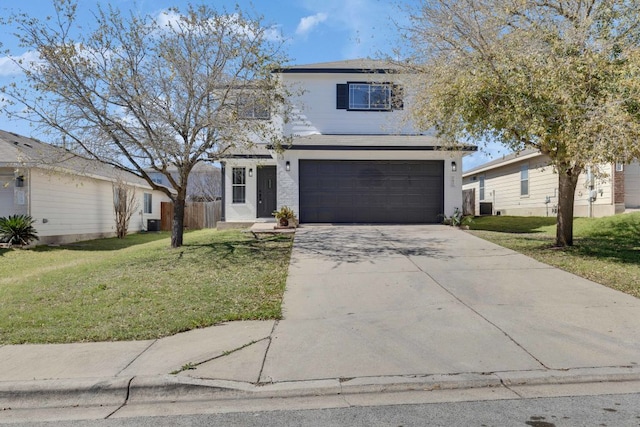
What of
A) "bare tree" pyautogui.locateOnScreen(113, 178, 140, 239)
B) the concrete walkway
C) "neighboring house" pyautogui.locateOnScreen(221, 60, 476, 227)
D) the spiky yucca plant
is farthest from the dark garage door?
"bare tree" pyautogui.locateOnScreen(113, 178, 140, 239)

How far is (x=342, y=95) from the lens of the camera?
17.7 meters

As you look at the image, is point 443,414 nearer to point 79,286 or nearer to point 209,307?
point 209,307

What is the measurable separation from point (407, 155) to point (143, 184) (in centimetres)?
1593

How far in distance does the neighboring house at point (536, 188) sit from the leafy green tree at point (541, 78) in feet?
3.04

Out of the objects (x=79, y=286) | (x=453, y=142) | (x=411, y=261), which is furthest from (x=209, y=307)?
(x=453, y=142)

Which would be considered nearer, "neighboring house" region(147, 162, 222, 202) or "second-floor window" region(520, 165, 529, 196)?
"second-floor window" region(520, 165, 529, 196)

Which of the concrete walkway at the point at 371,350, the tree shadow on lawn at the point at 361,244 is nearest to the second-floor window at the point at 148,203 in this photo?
the tree shadow on lawn at the point at 361,244

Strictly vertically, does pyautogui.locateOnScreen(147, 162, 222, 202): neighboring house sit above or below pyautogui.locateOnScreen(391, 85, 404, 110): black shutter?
below

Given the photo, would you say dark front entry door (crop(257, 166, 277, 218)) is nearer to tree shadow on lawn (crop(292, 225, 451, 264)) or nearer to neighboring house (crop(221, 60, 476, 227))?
neighboring house (crop(221, 60, 476, 227))

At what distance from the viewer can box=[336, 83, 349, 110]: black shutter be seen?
1772 cm

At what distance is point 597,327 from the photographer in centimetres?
599

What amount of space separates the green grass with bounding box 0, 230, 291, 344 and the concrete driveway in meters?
0.69

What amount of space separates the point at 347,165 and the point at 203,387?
522 inches

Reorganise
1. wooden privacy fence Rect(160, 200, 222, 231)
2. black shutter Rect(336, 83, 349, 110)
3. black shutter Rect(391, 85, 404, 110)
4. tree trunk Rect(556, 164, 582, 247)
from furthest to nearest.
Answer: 1. wooden privacy fence Rect(160, 200, 222, 231)
2. black shutter Rect(336, 83, 349, 110)
3. black shutter Rect(391, 85, 404, 110)
4. tree trunk Rect(556, 164, 582, 247)
